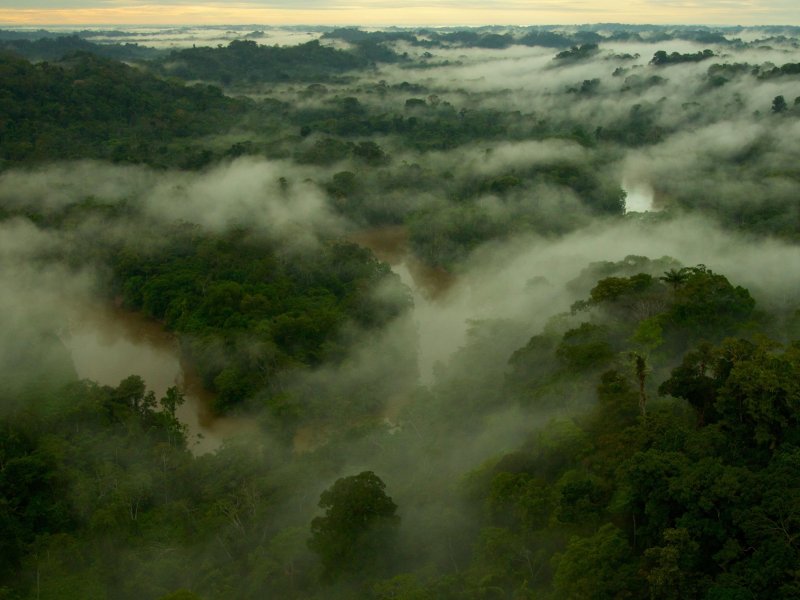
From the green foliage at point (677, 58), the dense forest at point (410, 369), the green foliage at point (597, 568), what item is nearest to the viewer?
the green foliage at point (597, 568)

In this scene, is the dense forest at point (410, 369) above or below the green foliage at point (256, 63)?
below

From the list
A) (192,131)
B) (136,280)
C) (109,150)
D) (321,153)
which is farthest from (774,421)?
(192,131)

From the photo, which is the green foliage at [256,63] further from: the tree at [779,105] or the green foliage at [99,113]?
the tree at [779,105]

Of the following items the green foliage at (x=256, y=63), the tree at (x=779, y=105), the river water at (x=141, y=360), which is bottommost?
the river water at (x=141, y=360)

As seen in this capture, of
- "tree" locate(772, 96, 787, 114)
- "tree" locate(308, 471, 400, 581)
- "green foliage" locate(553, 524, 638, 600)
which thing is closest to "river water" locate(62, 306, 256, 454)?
"tree" locate(308, 471, 400, 581)

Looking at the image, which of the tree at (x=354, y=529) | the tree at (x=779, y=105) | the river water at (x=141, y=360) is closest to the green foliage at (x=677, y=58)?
the tree at (x=779, y=105)

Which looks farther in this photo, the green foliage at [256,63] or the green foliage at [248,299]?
the green foliage at [256,63]
